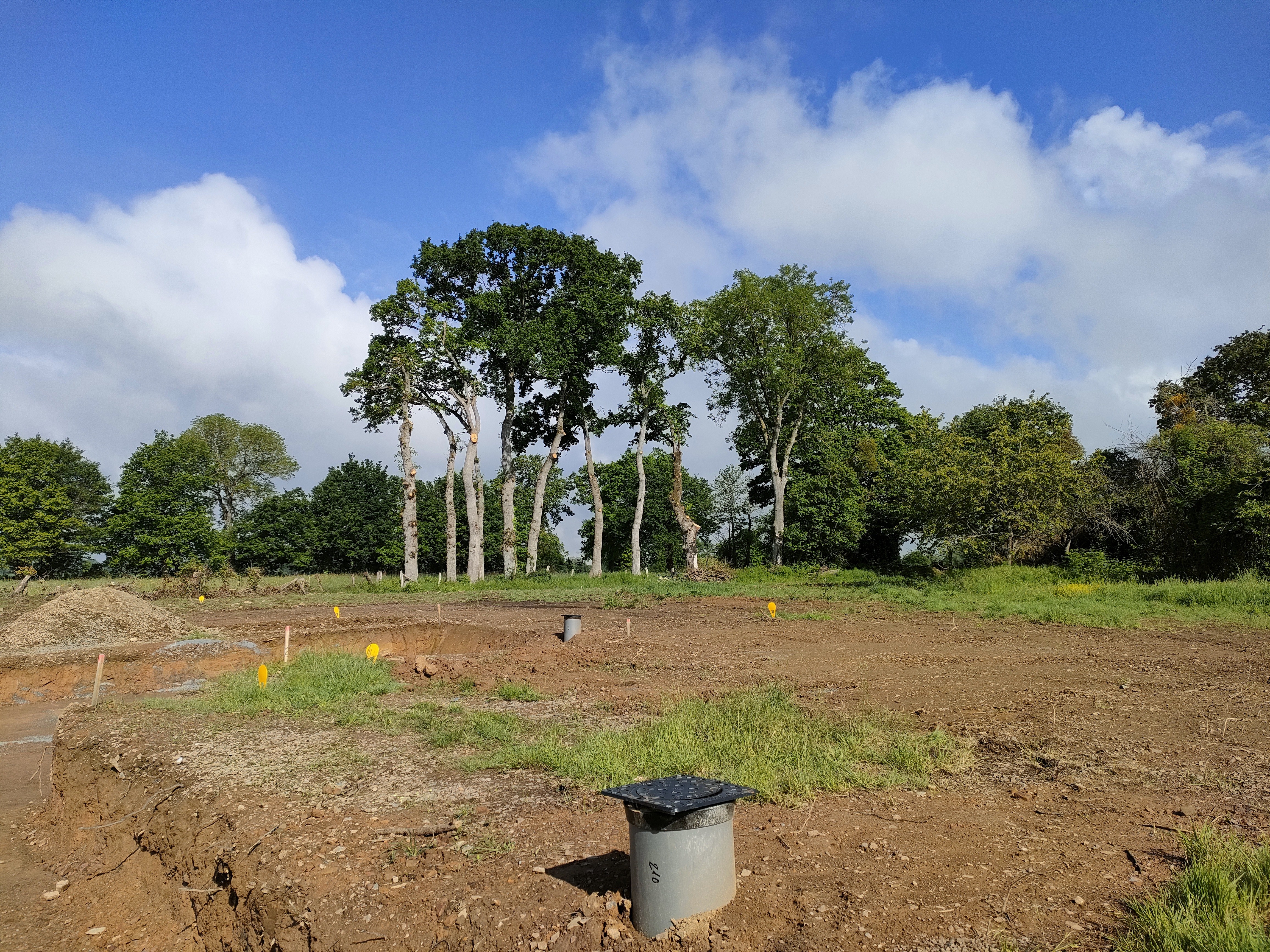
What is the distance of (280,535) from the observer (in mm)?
59969

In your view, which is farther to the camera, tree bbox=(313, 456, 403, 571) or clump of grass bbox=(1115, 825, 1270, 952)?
tree bbox=(313, 456, 403, 571)

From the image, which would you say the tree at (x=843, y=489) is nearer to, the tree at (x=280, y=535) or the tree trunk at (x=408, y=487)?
the tree trunk at (x=408, y=487)

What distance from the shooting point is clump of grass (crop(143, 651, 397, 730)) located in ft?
30.8

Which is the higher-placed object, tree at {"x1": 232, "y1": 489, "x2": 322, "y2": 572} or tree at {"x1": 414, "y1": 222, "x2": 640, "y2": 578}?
tree at {"x1": 414, "y1": 222, "x2": 640, "y2": 578}

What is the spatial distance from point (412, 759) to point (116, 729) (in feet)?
14.6

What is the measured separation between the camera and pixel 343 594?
31.7m

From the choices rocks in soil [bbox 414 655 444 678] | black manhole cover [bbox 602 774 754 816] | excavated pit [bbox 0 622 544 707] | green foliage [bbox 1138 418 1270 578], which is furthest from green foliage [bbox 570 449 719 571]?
black manhole cover [bbox 602 774 754 816]

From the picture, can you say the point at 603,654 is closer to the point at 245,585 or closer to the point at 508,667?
the point at 508,667

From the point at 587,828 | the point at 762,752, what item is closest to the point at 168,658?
the point at 587,828

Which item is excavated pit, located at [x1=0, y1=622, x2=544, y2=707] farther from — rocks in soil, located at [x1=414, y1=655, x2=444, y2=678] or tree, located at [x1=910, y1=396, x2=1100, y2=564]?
tree, located at [x1=910, y1=396, x2=1100, y2=564]

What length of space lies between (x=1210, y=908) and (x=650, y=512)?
2180 inches

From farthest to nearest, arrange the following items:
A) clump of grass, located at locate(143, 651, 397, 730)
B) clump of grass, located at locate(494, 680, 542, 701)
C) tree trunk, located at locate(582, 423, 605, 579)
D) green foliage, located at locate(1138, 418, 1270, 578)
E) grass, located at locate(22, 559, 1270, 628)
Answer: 1. tree trunk, located at locate(582, 423, 605, 579)
2. green foliage, located at locate(1138, 418, 1270, 578)
3. grass, located at locate(22, 559, 1270, 628)
4. clump of grass, located at locate(494, 680, 542, 701)
5. clump of grass, located at locate(143, 651, 397, 730)

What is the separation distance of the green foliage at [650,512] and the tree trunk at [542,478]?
1928cm

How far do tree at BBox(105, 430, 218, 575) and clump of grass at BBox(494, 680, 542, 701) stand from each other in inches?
1882
